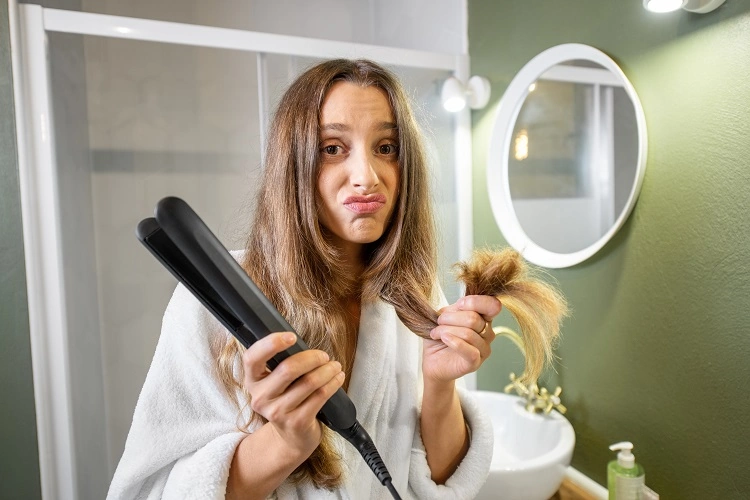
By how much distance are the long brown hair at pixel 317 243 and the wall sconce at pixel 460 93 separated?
0.82 m

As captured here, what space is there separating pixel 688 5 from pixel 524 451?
A: 3.28 feet

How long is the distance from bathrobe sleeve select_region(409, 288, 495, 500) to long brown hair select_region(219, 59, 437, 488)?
11cm

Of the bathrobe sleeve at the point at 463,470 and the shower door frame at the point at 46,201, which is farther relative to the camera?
the shower door frame at the point at 46,201

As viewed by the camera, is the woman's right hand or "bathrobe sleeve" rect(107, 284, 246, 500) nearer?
the woman's right hand

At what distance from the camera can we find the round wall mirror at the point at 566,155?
3.26 feet

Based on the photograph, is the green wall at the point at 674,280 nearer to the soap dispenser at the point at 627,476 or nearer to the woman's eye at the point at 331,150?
the soap dispenser at the point at 627,476

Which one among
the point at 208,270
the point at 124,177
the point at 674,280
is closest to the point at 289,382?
the point at 208,270

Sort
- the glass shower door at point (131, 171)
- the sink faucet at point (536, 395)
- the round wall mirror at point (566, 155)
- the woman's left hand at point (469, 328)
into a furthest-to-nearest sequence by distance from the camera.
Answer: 1. the glass shower door at point (131, 171)
2. the sink faucet at point (536, 395)
3. the round wall mirror at point (566, 155)
4. the woman's left hand at point (469, 328)

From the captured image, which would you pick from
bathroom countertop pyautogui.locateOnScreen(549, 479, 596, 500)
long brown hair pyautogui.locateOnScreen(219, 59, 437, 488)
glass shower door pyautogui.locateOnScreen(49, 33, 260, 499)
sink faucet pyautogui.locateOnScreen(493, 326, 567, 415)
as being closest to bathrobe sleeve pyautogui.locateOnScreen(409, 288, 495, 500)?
long brown hair pyautogui.locateOnScreen(219, 59, 437, 488)

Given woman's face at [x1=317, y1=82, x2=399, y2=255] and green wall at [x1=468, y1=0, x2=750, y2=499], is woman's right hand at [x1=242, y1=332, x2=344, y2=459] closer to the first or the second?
woman's face at [x1=317, y1=82, x2=399, y2=255]

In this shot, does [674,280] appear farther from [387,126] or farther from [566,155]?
[387,126]

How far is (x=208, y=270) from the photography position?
35cm

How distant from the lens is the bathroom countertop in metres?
1.09

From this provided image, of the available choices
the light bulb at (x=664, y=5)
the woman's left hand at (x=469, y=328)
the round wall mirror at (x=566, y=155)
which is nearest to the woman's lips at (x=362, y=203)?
the woman's left hand at (x=469, y=328)
